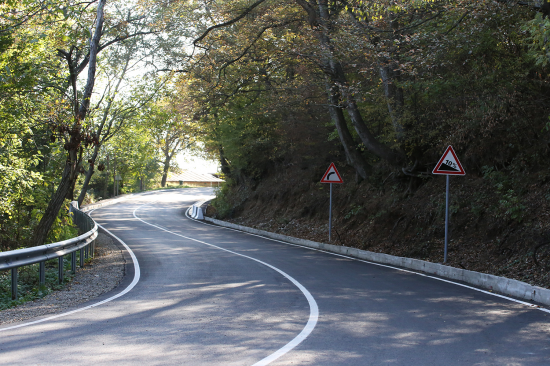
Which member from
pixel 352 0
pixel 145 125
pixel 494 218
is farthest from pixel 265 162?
pixel 494 218

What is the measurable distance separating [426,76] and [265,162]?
66.2ft

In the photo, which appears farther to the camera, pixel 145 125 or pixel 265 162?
pixel 265 162

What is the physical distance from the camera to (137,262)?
13391 millimetres

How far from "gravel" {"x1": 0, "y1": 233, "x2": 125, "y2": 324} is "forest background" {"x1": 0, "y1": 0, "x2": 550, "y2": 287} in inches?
122

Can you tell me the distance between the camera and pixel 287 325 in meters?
6.37

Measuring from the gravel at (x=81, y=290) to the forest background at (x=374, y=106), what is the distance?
3.10 m

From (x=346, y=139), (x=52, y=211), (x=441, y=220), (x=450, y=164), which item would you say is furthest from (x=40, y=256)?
(x=346, y=139)

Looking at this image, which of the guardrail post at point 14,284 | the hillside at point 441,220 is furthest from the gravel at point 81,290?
the hillside at point 441,220

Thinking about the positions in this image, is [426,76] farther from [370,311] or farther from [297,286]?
[370,311]

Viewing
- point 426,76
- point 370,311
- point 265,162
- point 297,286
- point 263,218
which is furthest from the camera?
point 265,162

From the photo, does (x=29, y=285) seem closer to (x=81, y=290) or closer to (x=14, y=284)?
(x=81, y=290)

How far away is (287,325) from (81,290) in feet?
16.0

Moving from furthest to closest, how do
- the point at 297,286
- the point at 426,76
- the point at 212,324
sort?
the point at 426,76
the point at 297,286
the point at 212,324

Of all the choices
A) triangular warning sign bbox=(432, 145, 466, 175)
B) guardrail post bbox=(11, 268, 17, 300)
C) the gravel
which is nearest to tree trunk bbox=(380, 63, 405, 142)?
triangular warning sign bbox=(432, 145, 466, 175)
